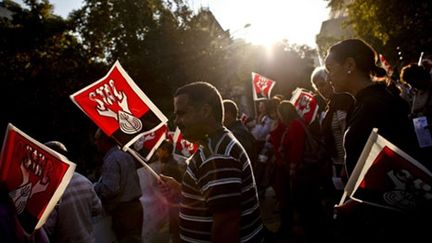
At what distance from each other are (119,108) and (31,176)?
1.26 m

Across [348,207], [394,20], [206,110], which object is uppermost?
[206,110]

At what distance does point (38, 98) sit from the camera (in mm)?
18516

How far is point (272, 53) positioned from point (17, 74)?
31.0 meters

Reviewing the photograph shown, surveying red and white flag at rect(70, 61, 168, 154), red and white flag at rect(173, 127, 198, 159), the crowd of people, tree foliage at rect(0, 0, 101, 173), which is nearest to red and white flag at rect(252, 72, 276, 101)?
red and white flag at rect(173, 127, 198, 159)

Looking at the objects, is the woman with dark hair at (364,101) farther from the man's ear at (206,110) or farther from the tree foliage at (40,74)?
the tree foliage at (40,74)

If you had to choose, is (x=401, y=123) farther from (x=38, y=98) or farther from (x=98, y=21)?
(x=98, y=21)

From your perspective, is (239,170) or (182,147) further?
(182,147)

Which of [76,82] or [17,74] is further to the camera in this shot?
[76,82]

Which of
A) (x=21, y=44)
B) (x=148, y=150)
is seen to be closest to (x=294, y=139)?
(x=148, y=150)

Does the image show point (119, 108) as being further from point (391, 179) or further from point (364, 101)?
point (391, 179)

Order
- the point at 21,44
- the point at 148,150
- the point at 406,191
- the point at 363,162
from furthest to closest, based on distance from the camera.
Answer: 1. the point at 21,44
2. the point at 148,150
3. the point at 363,162
4. the point at 406,191

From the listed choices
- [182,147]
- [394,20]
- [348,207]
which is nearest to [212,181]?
[348,207]

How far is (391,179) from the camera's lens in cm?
171

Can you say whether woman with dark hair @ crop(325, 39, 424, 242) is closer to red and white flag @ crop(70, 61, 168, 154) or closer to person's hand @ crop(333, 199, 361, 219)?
person's hand @ crop(333, 199, 361, 219)
